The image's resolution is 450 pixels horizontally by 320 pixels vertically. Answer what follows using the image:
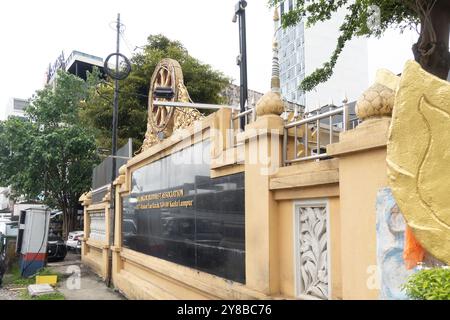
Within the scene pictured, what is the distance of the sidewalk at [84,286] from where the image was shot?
28.4 ft

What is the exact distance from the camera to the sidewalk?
28.4 feet

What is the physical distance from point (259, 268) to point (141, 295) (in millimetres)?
3925

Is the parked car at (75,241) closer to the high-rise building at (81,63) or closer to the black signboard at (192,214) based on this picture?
the black signboard at (192,214)

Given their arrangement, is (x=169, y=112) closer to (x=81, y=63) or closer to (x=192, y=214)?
(x=192, y=214)

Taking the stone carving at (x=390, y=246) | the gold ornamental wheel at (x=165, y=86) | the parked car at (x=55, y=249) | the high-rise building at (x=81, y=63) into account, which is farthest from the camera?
the high-rise building at (x=81, y=63)

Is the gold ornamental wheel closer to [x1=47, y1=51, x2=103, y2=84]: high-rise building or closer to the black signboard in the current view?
the black signboard

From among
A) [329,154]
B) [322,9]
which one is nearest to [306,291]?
[329,154]

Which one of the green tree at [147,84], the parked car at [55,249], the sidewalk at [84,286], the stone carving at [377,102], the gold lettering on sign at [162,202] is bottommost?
the sidewalk at [84,286]

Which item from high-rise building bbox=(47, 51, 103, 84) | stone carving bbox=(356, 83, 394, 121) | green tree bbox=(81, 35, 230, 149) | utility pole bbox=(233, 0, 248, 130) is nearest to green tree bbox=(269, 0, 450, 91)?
utility pole bbox=(233, 0, 248, 130)

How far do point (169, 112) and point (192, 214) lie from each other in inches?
87.8

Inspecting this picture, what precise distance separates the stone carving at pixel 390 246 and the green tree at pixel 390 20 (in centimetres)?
351

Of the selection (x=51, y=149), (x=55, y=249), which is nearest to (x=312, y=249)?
(x=55, y=249)

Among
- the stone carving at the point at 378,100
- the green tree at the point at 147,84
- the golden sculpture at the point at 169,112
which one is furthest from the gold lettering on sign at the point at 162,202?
the green tree at the point at 147,84

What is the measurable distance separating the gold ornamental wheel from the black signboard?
726mm
